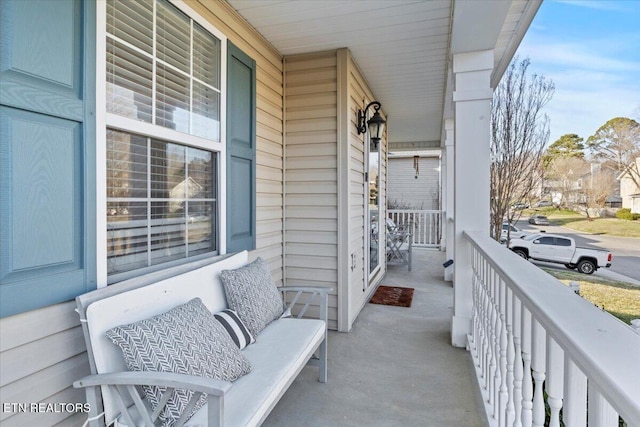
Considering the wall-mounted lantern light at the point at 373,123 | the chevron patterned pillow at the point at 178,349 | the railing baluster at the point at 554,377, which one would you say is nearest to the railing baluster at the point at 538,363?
the railing baluster at the point at 554,377

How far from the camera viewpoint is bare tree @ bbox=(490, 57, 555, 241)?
17.0ft

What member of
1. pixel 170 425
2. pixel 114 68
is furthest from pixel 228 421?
pixel 114 68

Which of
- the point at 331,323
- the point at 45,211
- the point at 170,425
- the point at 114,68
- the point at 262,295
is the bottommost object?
the point at 331,323

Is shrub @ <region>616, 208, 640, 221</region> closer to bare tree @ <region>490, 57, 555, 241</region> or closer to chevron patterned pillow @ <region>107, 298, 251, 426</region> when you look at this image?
chevron patterned pillow @ <region>107, 298, 251, 426</region>

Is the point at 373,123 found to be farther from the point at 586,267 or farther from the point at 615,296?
the point at 615,296

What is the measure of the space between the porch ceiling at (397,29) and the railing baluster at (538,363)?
194cm

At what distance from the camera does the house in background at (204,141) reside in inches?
51.2

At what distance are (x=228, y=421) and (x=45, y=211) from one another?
1079 mm

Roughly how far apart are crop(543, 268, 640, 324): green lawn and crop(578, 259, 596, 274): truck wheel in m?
0.06

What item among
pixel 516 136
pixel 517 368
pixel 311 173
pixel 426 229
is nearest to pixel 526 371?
pixel 517 368

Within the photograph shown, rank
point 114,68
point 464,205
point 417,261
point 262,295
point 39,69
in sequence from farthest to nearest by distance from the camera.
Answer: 1. point 417,261
2. point 464,205
3. point 262,295
4. point 114,68
5. point 39,69

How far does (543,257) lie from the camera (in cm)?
304

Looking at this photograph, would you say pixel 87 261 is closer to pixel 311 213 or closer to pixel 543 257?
pixel 311 213

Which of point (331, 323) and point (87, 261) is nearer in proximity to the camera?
point (87, 261)
